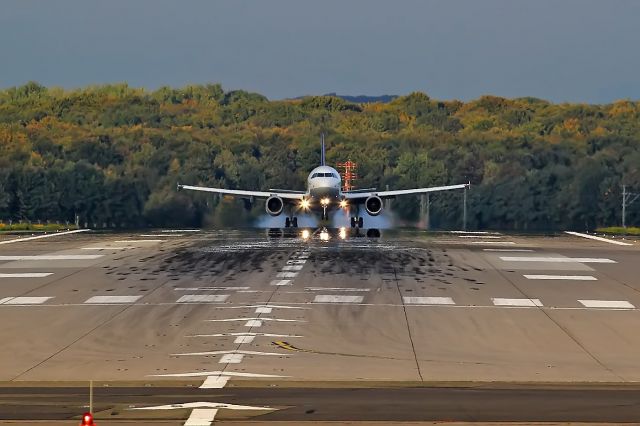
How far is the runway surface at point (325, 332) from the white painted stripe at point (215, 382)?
10 centimetres

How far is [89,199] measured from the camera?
17775cm

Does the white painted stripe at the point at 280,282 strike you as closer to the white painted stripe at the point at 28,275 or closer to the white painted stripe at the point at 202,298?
the white painted stripe at the point at 202,298

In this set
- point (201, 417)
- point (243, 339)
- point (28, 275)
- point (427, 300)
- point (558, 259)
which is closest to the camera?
point (201, 417)

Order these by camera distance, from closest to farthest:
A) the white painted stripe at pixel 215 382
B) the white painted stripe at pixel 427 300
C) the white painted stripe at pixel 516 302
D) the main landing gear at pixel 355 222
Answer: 1. the white painted stripe at pixel 215 382
2. the white painted stripe at pixel 516 302
3. the white painted stripe at pixel 427 300
4. the main landing gear at pixel 355 222

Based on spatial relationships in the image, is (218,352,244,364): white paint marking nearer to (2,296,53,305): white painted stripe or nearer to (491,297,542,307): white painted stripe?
(2,296,53,305): white painted stripe

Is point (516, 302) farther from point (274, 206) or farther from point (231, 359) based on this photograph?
point (274, 206)

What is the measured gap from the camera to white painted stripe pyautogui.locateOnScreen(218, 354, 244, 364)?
2827 cm

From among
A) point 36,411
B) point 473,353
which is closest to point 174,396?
point 36,411

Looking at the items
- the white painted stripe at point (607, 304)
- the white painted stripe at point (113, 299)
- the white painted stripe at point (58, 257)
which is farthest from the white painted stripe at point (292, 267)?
the white painted stripe at point (607, 304)

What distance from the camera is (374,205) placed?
90.2 metres

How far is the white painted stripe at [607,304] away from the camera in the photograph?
4138cm

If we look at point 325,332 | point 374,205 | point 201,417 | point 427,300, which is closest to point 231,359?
point 325,332

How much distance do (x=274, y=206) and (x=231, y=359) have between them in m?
62.2

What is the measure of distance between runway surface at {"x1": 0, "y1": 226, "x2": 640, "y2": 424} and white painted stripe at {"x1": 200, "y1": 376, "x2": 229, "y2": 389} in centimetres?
10
